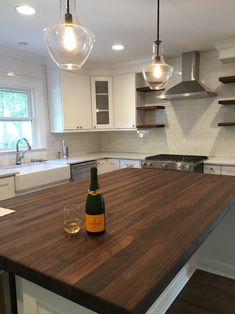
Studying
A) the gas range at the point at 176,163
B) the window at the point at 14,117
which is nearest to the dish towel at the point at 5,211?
the window at the point at 14,117

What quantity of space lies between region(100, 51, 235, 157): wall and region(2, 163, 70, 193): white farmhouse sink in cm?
180

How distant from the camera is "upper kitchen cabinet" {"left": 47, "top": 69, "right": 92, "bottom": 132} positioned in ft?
13.3

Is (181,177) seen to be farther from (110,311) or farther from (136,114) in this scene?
(136,114)

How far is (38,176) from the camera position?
10.4 feet

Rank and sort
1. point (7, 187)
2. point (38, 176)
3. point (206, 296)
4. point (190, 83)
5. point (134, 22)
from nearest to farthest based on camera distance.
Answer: point (206, 296) < point (134, 22) < point (7, 187) < point (38, 176) < point (190, 83)

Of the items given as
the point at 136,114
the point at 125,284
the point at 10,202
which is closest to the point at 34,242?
the point at 125,284

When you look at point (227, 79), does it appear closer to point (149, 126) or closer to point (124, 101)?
point (149, 126)

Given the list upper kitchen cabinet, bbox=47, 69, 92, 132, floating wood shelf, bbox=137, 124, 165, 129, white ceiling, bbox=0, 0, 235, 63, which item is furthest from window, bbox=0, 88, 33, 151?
floating wood shelf, bbox=137, 124, 165, 129

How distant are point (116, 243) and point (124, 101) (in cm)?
372

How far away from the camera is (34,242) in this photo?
109 centimetres

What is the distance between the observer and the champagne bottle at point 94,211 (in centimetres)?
113

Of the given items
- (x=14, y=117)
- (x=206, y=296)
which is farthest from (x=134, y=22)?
(x=206, y=296)

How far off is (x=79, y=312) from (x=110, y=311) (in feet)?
0.83

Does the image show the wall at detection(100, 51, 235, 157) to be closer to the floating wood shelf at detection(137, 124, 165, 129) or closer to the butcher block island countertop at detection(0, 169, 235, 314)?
the floating wood shelf at detection(137, 124, 165, 129)
